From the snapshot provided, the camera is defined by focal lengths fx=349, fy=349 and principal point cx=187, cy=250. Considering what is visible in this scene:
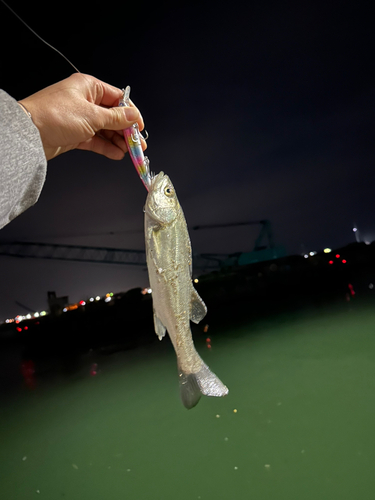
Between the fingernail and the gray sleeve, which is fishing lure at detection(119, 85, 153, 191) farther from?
the gray sleeve

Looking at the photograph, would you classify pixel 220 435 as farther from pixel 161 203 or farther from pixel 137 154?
pixel 137 154

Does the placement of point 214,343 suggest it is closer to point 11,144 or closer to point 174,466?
point 174,466

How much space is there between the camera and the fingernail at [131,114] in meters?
2.25

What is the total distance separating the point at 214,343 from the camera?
15.6m

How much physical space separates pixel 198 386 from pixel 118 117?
178 cm

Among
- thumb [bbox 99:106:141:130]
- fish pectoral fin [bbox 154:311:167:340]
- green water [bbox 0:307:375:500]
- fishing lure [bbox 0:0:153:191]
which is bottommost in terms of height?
green water [bbox 0:307:375:500]

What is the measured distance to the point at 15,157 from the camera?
1.22 m

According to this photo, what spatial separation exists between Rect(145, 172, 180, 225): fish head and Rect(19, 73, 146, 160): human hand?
39 centimetres

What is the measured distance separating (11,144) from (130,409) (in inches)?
341

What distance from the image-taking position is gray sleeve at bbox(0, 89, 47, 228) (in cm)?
119

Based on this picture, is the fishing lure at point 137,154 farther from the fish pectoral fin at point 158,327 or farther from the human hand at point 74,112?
the fish pectoral fin at point 158,327

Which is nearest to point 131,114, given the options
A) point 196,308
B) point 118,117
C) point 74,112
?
point 118,117

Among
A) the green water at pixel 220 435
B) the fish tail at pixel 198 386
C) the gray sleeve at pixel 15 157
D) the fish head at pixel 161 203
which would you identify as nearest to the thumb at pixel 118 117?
the fish head at pixel 161 203

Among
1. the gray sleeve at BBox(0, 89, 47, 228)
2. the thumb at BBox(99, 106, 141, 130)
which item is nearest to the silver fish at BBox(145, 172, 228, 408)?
the thumb at BBox(99, 106, 141, 130)
